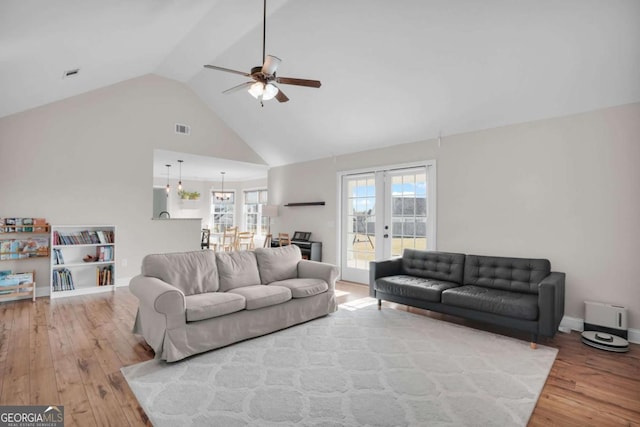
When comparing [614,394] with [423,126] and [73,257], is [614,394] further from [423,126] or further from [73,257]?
[73,257]

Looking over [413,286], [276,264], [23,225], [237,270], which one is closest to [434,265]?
[413,286]

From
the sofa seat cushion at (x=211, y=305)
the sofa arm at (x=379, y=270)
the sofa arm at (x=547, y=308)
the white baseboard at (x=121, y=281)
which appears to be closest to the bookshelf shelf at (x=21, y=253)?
the white baseboard at (x=121, y=281)

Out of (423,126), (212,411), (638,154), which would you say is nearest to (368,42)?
(423,126)

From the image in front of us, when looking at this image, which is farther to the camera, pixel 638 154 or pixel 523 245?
pixel 523 245

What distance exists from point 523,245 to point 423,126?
218cm

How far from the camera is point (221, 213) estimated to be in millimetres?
11844

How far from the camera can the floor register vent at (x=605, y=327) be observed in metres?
3.19

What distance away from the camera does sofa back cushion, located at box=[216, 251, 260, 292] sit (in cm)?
363

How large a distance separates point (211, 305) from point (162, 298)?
445mm

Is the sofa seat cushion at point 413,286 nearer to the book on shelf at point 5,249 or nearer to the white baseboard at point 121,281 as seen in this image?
the white baseboard at point 121,281

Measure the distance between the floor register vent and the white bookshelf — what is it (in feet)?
21.4

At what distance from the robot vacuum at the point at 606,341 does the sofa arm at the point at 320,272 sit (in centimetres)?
272

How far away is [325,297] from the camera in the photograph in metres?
4.05

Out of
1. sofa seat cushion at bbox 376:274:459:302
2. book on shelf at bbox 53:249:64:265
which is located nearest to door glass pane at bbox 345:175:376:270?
sofa seat cushion at bbox 376:274:459:302
